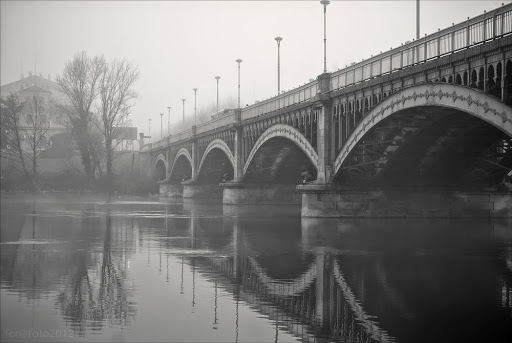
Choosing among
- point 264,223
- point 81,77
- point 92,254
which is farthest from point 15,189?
point 92,254

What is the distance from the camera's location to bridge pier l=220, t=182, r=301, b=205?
60.0 meters

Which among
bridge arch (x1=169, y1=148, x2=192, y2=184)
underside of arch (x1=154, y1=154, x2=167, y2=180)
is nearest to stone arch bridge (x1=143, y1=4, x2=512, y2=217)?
bridge arch (x1=169, y1=148, x2=192, y2=184)

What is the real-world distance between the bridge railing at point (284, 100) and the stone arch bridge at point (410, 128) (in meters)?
0.10

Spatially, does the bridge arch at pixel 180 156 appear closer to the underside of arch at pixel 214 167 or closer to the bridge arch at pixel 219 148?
the underside of arch at pixel 214 167

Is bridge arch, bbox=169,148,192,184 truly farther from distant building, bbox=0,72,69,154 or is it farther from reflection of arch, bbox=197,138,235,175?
distant building, bbox=0,72,69,154

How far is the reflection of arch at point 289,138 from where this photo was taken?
138ft

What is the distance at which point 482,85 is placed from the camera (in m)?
25.4

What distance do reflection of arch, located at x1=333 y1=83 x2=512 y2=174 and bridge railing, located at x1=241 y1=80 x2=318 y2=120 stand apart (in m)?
7.05

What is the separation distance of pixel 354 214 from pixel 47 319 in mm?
29041

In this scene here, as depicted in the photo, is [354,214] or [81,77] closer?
[354,214]

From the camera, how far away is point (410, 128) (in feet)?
109

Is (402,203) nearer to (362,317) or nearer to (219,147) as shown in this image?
(362,317)

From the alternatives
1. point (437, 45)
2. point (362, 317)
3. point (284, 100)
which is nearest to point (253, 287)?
point (362, 317)

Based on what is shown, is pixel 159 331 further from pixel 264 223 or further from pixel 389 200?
pixel 389 200
